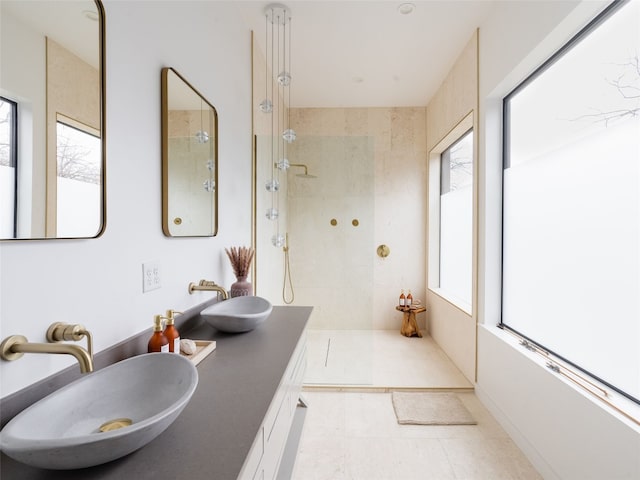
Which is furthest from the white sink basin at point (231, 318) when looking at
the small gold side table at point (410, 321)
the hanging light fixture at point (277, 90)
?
the small gold side table at point (410, 321)

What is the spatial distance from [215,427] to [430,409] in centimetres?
197

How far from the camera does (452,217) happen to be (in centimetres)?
333

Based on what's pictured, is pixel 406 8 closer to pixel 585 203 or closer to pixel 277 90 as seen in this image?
pixel 277 90

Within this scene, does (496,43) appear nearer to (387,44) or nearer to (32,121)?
(387,44)

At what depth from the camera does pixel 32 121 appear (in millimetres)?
779

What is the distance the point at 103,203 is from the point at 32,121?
285mm

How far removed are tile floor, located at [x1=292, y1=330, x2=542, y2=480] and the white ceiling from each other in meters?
2.71

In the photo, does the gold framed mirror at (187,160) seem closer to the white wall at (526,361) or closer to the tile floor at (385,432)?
the tile floor at (385,432)

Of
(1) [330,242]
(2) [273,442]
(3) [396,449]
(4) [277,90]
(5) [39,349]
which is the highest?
(4) [277,90]

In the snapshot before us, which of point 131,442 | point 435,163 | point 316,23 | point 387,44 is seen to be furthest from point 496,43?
point 131,442

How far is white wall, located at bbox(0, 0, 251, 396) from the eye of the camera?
2.60 feet

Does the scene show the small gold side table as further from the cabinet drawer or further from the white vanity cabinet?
the cabinet drawer

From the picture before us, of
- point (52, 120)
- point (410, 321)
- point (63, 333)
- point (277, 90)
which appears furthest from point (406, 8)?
point (410, 321)

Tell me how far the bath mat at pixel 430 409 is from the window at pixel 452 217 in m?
0.74
